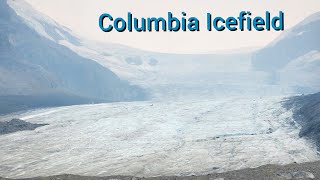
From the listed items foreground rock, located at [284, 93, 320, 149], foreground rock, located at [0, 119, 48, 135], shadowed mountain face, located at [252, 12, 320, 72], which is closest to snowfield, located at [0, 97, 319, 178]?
foreground rock, located at [284, 93, 320, 149]

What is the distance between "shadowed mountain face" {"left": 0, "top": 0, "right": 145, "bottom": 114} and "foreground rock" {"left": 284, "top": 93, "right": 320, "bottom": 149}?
107ft

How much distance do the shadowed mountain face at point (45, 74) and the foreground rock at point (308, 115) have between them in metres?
32.5

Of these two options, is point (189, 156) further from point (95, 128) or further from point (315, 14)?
point (315, 14)

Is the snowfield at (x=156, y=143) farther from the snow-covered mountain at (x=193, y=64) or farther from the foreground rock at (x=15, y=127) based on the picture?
the snow-covered mountain at (x=193, y=64)

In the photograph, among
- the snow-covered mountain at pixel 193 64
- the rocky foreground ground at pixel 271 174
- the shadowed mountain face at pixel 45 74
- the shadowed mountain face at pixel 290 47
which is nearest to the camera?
the rocky foreground ground at pixel 271 174

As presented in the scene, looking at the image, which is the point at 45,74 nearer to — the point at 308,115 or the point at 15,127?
the point at 15,127

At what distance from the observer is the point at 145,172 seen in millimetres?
19422

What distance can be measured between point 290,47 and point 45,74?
240 ft

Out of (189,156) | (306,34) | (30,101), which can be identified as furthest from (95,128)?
(306,34)

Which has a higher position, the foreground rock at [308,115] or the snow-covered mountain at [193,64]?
the snow-covered mountain at [193,64]

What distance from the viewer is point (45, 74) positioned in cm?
7350

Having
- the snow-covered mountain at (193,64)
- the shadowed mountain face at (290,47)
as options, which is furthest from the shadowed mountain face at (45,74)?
the shadowed mountain face at (290,47)

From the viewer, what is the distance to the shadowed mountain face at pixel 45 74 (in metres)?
62.0

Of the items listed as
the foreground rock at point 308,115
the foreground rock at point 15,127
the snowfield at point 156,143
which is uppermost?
the foreground rock at point 308,115
